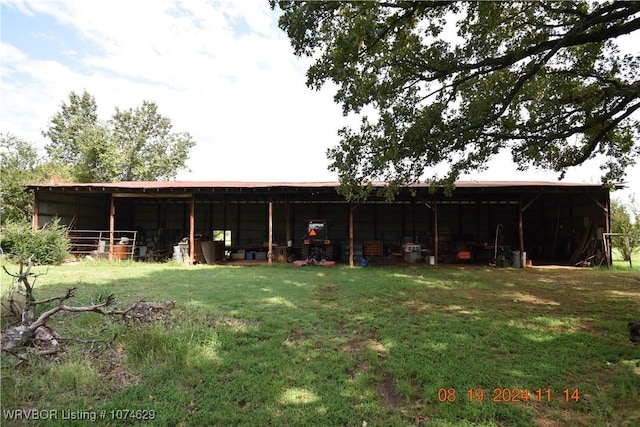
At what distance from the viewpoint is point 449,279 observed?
9.52 m

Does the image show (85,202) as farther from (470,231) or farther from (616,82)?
(616,82)

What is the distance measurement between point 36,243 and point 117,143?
19.9 metres

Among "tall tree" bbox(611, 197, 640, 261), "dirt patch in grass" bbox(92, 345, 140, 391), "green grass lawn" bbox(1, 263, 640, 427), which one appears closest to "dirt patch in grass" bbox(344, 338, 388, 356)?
"green grass lawn" bbox(1, 263, 640, 427)

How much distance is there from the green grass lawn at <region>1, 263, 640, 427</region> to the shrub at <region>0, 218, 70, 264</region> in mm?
6540

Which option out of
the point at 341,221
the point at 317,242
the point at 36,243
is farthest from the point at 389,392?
the point at 36,243

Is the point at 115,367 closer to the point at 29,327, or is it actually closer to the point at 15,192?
the point at 29,327

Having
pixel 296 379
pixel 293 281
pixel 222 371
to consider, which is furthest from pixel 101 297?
pixel 293 281

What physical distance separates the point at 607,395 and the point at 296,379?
9.75ft

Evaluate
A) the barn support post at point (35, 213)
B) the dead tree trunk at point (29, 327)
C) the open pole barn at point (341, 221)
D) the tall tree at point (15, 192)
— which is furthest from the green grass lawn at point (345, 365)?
the tall tree at point (15, 192)

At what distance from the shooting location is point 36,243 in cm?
1178

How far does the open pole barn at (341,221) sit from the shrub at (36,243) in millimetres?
954

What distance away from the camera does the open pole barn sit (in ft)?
41.3

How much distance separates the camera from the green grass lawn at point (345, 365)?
292cm

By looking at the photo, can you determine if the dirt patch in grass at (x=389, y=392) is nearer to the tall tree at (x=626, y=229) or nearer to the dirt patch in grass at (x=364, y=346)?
the dirt patch in grass at (x=364, y=346)
